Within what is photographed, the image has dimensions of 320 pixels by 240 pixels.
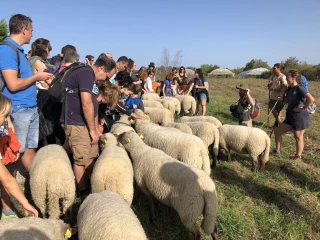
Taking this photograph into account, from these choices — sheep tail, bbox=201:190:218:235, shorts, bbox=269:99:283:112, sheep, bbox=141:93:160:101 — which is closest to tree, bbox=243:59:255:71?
shorts, bbox=269:99:283:112

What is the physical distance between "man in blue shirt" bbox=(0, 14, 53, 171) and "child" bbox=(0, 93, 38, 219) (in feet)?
1.05

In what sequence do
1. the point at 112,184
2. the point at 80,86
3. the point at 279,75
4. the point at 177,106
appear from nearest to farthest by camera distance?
1. the point at 112,184
2. the point at 80,86
3. the point at 279,75
4. the point at 177,106

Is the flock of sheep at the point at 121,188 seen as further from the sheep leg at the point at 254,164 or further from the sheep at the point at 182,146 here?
the sheep leg at the point at 254,164

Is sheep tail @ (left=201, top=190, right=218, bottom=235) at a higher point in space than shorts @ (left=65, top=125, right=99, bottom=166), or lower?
lower

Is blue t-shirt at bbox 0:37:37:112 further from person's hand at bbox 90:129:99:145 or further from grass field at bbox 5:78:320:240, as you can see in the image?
grass field at bbox 5:78:320:240

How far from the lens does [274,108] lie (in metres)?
8.05

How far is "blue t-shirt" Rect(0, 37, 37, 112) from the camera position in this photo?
2764mm

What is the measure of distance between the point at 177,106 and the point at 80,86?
21.7 ft

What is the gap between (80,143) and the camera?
11.2 ft

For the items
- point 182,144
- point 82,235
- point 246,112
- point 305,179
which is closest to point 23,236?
point 82,235

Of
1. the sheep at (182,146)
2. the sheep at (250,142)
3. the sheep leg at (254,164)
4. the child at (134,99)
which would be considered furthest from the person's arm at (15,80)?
the sheep leg at (254,164)

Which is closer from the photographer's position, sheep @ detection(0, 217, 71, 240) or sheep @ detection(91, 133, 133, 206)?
sheep @ detection(0, 217, 71, 240)

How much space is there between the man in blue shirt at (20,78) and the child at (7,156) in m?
0.32

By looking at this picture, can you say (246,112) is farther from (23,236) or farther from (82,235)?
(23,236)
